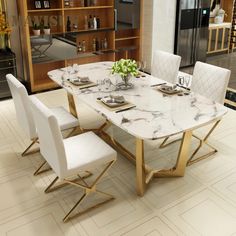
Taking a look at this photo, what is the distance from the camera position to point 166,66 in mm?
3865

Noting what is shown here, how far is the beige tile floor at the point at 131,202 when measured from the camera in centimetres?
238

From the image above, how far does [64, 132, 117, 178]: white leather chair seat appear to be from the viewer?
7.78 feet

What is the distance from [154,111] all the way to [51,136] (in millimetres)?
945

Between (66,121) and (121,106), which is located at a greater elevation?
(121,106)

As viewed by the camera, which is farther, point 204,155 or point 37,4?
point 37,4

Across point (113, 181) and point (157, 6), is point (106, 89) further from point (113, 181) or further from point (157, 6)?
point (157, 6)

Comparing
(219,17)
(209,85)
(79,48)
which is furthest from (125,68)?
(219,17)

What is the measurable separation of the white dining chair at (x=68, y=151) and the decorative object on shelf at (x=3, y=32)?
9.32 feet

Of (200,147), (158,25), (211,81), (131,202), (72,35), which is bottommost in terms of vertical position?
(131,202)

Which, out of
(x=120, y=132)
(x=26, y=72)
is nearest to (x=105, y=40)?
(x=26, y=72)

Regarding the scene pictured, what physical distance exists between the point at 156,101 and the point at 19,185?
1.51m

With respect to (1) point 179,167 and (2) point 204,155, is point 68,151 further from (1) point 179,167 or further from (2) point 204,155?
(2) point 204,155

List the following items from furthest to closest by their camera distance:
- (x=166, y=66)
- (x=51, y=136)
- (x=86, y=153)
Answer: (x=166, y=66)
(x=86, y=153)
(x=51, y=136)

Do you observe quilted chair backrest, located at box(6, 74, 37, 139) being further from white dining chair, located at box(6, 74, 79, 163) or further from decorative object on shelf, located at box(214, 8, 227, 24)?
decorative object on shelf, located at box(214, 8, 227, 24)
